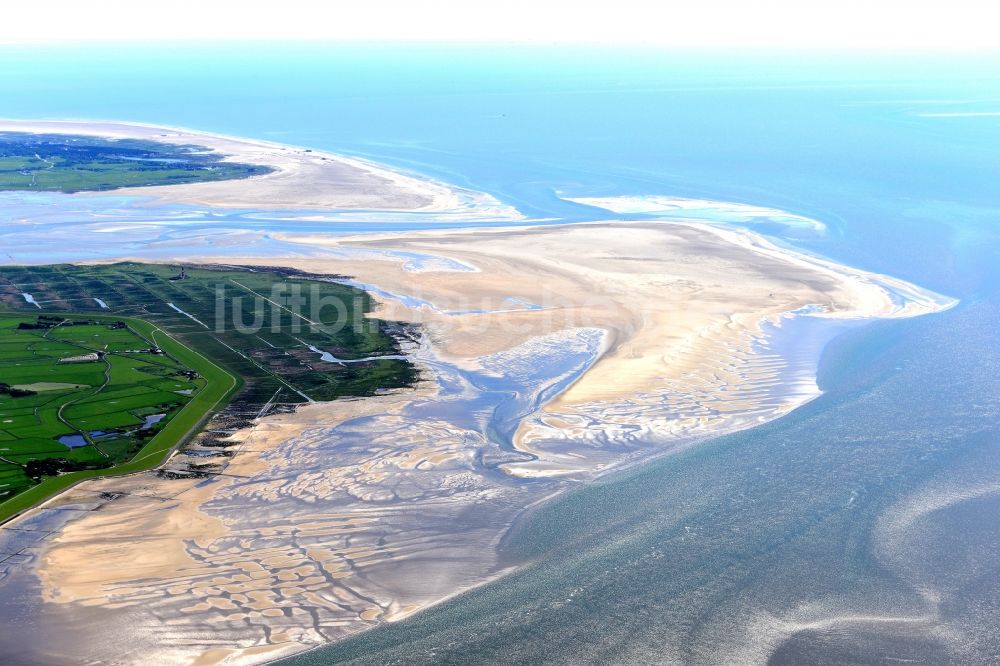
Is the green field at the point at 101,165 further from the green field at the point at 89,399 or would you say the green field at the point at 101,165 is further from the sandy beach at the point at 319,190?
the green field at the point at 89,399

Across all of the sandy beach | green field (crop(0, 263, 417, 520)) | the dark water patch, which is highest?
the sandy beach

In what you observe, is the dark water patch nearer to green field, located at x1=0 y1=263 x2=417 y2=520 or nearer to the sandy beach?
green field, located at x1=0 y1=263 x2=417 y2=520

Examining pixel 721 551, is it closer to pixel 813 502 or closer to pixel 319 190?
pixel 813 502

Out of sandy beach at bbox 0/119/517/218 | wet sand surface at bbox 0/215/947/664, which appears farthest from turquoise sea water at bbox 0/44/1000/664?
sandy beach at bbox 0/119/517/218

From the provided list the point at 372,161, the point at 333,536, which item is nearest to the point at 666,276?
the point at 333,536

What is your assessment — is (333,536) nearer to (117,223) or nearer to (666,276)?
(666,276)

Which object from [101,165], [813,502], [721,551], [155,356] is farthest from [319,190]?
[721,551]
